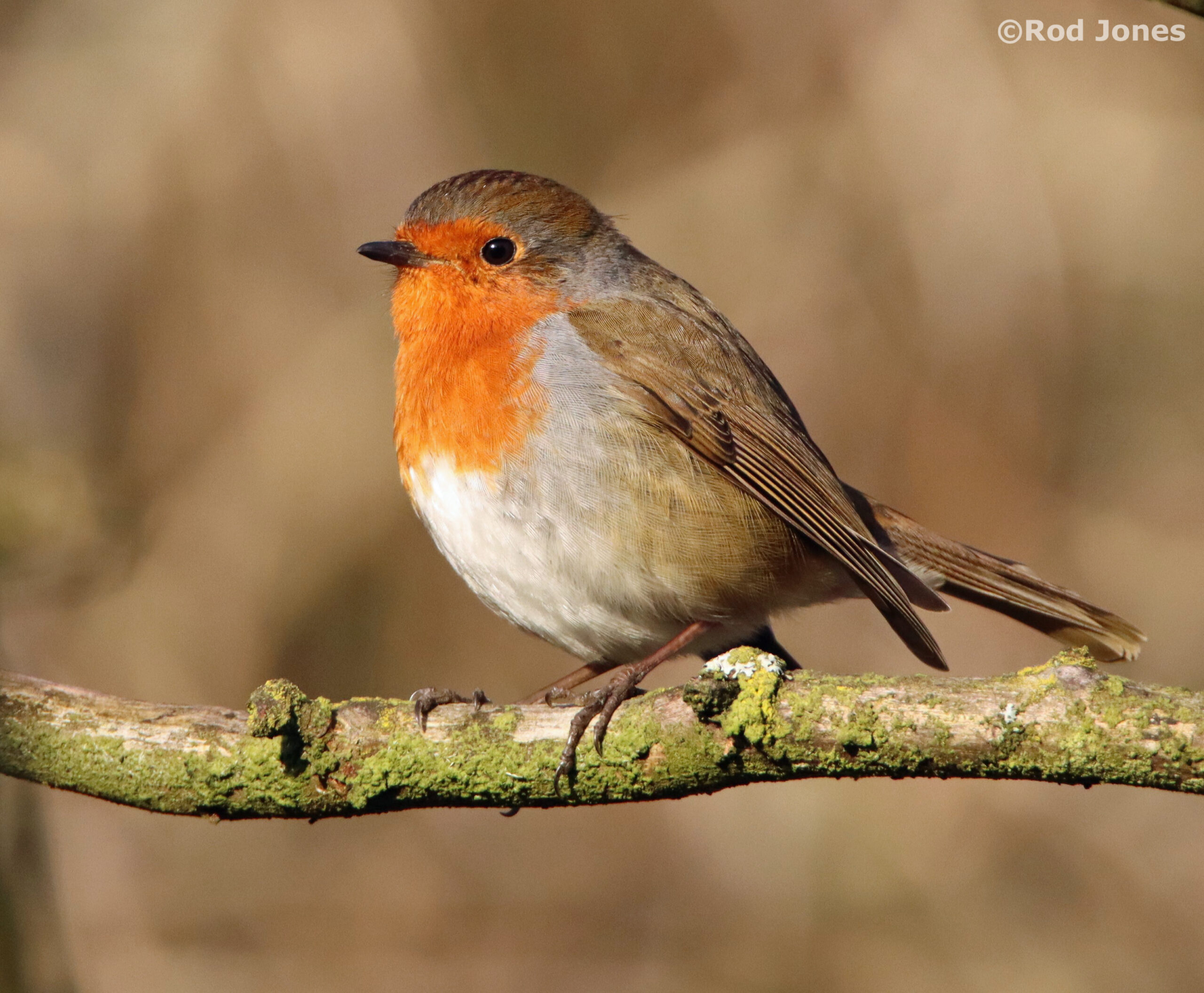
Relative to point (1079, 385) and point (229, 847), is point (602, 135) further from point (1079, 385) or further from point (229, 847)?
point (229, 847)

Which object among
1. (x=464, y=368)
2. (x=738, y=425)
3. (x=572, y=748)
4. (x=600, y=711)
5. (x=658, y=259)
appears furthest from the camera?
(x=658, y=259)

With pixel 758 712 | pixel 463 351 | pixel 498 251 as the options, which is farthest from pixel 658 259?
pixel 758 712

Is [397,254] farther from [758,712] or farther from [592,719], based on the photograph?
[758,712]

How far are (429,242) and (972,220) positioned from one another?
267 cm

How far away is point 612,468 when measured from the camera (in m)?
3.19

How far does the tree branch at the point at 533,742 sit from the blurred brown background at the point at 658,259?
225cm

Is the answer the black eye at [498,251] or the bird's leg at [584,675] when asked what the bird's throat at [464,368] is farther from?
the bird's leg at [584,675]

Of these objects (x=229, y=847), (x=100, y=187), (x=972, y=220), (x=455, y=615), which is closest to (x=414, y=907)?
(x=229, y=847)

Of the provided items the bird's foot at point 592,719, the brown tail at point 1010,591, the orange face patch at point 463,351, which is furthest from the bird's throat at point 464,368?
the brown tail at point 1010,591

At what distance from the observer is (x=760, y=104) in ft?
17.9

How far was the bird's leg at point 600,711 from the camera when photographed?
99.2 inches

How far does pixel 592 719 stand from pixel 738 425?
1244mm

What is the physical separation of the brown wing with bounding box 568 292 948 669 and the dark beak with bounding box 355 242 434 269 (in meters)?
0.53

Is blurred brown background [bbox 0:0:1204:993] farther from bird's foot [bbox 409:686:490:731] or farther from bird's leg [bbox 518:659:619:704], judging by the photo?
bird's foot [bbox 409:686:490:731]
